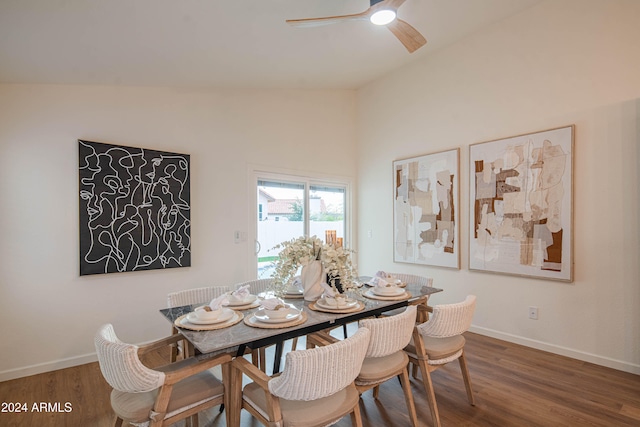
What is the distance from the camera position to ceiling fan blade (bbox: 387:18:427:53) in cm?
235

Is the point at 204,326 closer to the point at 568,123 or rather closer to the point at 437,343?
the point at 437,343

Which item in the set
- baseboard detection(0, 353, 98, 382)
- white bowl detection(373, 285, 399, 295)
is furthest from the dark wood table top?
baseboard detection(0, 353, 98, 382)

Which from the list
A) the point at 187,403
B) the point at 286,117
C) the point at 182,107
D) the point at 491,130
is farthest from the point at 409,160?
the point at 187,403

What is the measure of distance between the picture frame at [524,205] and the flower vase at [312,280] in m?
2.25

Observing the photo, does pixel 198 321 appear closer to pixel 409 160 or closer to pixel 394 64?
pixel 409 160

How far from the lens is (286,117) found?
4.31m

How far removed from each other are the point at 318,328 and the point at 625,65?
3.37m

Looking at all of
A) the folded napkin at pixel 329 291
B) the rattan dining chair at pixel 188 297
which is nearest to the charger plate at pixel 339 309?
the folded napkin at pixel 329 291

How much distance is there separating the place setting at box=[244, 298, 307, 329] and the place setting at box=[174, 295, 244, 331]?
Answer: 3.9 inches

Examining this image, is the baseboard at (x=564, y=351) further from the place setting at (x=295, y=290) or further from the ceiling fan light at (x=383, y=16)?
the ceiling fan light at (x=383, y=16)

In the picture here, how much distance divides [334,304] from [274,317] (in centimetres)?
43

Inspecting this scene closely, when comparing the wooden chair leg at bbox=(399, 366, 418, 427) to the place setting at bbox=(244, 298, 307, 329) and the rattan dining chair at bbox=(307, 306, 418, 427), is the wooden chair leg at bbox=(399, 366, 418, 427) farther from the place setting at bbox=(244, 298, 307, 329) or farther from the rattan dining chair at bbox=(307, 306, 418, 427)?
the place setting at bbox=(244, 298, 307, 329)

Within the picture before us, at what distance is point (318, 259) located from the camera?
7.59ft

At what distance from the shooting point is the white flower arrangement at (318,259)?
2166 mm
